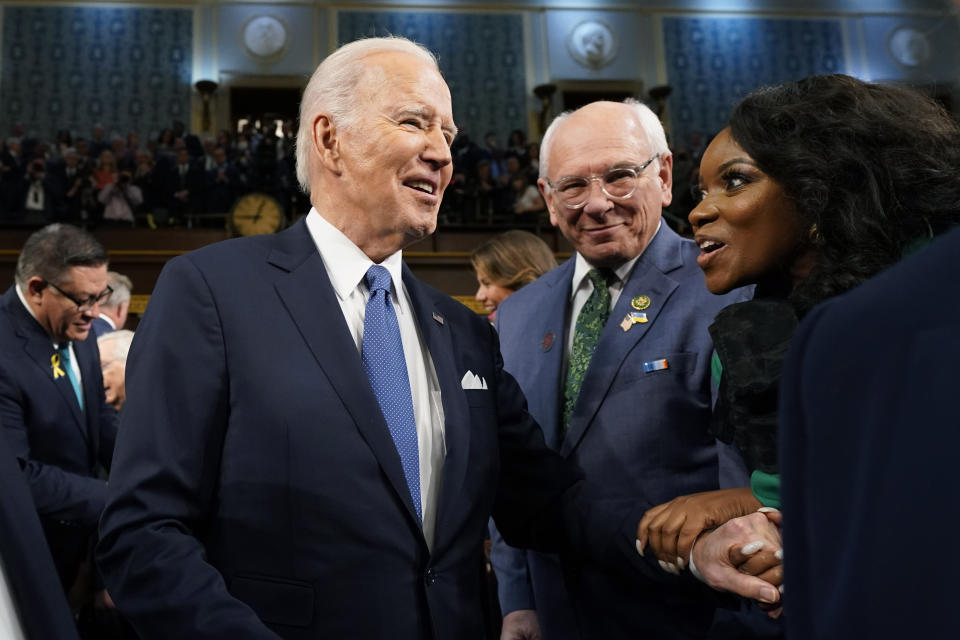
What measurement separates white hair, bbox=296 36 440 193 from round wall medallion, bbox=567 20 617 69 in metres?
13.2

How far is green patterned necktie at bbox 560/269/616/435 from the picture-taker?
1.91 m

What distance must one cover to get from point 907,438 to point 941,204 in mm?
726

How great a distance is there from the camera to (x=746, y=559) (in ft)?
3.98

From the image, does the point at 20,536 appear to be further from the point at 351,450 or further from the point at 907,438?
the point at 907,438

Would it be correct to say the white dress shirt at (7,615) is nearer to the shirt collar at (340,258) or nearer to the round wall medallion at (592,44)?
the shirt collar at (340,258)

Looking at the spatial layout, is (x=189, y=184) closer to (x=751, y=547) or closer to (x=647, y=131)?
(x=647, y=131)

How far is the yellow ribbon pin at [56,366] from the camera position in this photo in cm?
297

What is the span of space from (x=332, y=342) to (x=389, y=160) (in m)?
0.37

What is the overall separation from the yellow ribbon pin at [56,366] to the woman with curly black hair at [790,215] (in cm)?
233

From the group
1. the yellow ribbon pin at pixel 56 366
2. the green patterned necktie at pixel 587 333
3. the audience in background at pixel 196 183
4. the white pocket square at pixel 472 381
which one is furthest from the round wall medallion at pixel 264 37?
the white pocket square at pixel 472 381

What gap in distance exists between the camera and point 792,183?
3.84ft

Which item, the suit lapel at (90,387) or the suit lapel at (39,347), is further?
the suit lapel at (90,387)

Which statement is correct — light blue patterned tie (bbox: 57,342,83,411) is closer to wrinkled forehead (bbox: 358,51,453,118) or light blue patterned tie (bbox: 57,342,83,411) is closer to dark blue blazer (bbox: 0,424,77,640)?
wrinkled forehead (bbox: 358,51,453,118)

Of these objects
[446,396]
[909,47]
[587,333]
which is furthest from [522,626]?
[909,47]
